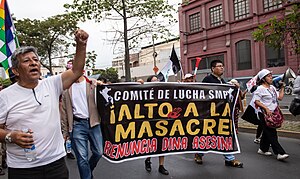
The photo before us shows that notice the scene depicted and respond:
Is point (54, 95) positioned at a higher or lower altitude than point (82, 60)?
lower

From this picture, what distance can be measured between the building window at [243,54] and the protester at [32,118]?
30357 mm

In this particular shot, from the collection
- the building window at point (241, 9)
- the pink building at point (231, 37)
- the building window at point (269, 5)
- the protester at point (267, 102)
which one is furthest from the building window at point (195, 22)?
the protester at point (267, 102)

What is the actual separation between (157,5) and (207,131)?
14.2 m

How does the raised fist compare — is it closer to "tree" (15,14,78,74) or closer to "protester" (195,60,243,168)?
"protester" (195,60,243,168)

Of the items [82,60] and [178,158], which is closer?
[82,60]

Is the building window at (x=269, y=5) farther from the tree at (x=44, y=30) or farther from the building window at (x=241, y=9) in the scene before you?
the tree at (x=44, y=30)

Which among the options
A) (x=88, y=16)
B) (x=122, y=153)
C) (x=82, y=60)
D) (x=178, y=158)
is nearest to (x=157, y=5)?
(x=88, y=16)

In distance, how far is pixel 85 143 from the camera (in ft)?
14.2

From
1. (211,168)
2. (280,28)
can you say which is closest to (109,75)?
(280,28)

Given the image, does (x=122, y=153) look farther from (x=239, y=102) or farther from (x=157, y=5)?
(x=157, y=5)

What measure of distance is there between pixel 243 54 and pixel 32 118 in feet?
103

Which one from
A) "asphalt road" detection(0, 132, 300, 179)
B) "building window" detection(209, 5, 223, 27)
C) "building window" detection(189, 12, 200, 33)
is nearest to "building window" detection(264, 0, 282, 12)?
"building window" detection(209, 5, 223, 27)

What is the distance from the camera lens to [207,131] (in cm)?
531

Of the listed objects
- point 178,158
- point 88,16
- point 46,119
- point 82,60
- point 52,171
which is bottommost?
point 178,158
